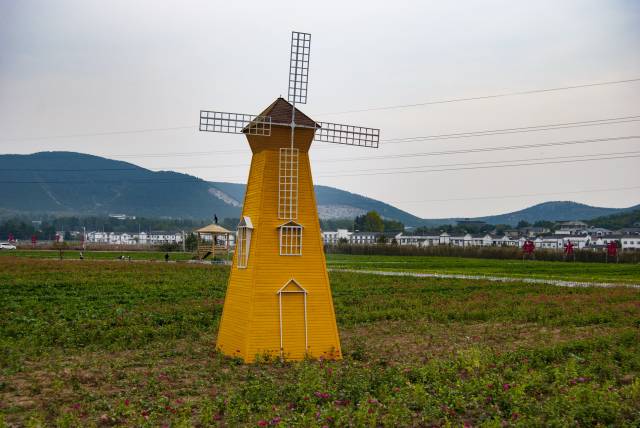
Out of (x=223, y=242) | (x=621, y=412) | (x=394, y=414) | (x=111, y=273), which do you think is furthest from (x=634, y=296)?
(x=223, y=242)

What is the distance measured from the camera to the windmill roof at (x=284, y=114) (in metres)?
21.0

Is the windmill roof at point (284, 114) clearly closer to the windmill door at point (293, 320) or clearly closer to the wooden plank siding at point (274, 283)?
the wooden plank siding at point (274, 283)

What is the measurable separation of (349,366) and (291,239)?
425 centimetres

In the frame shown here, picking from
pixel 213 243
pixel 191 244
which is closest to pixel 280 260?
pixel 213 243

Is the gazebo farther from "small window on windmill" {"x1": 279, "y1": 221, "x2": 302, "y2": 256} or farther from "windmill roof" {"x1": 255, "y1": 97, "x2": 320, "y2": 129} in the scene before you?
"small window on windmill" {"x1": 279, "y1": 221, "x2": 302, "y2": 256}

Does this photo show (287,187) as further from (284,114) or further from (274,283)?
(274,283)

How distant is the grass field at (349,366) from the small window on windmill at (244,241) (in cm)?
280

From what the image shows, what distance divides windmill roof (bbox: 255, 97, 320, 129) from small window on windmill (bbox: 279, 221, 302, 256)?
121 inches

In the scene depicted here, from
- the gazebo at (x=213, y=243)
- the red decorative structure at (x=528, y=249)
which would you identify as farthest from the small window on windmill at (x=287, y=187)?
the red decorative structure at (x=528, y=249)

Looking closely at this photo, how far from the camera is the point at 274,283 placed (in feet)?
65.4

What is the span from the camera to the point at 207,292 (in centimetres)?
3609

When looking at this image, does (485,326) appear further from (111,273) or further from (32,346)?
(111,273)

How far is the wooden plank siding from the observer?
1969cm

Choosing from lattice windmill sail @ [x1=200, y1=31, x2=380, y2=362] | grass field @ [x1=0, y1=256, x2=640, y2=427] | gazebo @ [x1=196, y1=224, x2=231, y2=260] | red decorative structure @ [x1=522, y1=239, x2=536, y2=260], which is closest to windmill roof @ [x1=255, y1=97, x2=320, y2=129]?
lattice windmill sail @ [x1=200, y1=31, x2=380, y2=362]
